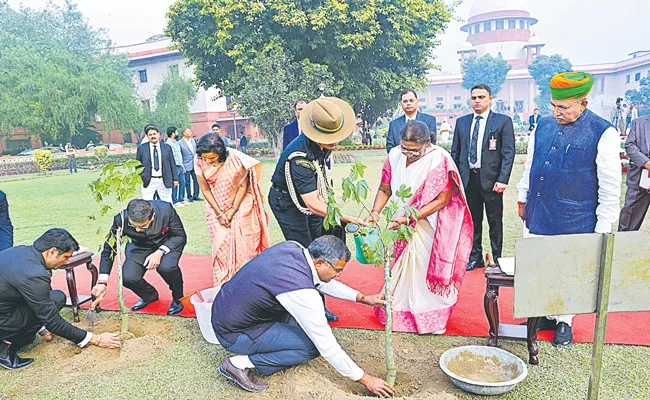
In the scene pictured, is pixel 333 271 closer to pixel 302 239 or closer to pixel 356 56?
pixel 302 239

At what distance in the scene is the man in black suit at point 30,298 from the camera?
2.77 m

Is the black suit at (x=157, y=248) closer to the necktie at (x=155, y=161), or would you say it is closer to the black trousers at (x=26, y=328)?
the black trousers at (x=26, y=328)

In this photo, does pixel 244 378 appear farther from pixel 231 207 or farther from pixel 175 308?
pixel 231 207

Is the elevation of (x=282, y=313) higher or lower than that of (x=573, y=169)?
lower

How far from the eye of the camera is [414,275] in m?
3.31

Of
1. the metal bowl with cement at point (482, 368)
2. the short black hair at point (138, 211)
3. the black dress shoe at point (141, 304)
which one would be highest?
the short black hair at point (138, 211)

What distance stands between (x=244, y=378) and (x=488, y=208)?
2831 mm

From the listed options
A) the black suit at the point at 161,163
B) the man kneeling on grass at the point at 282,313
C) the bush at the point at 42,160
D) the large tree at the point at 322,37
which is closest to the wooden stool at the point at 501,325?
the man kneeling on grass at the point at 282,313

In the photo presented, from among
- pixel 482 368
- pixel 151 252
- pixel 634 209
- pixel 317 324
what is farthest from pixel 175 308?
pixel 634 209

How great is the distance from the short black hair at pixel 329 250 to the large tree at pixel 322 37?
53.3 ft

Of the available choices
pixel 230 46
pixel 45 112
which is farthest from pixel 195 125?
pixel 230 46

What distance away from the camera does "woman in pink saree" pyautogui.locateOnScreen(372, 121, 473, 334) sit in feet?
10.6

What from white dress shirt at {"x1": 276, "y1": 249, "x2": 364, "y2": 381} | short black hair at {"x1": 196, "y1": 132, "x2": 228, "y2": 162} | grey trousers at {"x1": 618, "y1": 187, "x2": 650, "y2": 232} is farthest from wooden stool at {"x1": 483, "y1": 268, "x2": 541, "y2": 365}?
grey trousers at {"x1": 618, "y1": 187, "x2": 650, "y2": 232}

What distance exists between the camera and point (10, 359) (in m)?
2.98
